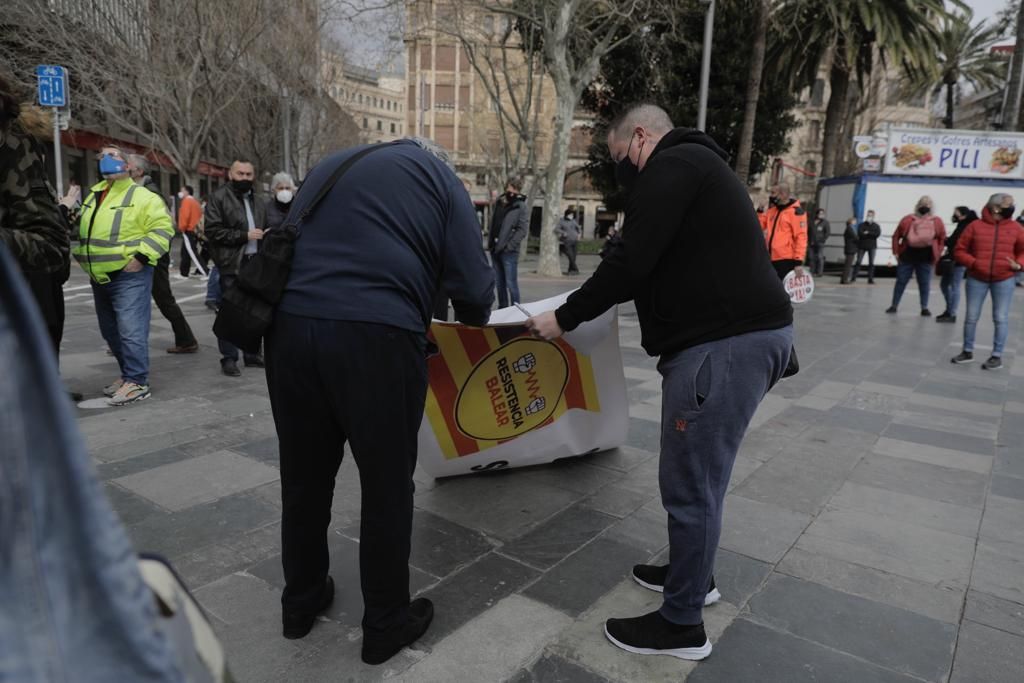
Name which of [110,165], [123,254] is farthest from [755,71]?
[123,254]

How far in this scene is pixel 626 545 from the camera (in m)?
3.34

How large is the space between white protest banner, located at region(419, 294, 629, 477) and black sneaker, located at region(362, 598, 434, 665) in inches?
46.6

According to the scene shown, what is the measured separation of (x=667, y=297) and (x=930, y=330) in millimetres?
9625

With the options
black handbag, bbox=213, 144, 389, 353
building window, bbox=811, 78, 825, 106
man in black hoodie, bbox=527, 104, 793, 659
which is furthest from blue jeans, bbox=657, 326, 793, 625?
building window, bbox=811, 78, 825, 106

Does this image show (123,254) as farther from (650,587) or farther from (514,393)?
(650,587)

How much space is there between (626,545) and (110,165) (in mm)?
4496

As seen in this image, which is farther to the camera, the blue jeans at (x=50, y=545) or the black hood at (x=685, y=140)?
the black hood at (x=685, y=140)

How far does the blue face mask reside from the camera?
5.17 m

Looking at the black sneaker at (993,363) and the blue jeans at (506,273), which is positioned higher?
the blue jeans at (506,273)

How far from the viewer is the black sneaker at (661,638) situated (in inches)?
98.2

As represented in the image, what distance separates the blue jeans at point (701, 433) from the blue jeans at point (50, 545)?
190 centimetres

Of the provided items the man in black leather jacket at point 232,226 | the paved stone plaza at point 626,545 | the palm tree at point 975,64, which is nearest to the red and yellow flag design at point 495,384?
the paved stone plaza at point 626,545

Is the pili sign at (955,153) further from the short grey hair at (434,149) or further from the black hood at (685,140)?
the short grey hair at (434,149)

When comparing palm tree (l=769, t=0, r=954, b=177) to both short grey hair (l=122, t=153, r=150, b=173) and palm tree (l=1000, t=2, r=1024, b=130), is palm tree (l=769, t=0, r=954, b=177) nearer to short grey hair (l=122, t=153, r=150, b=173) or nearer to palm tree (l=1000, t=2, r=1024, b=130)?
palm tree (l=1000, t=2, r=1024, b=130)
